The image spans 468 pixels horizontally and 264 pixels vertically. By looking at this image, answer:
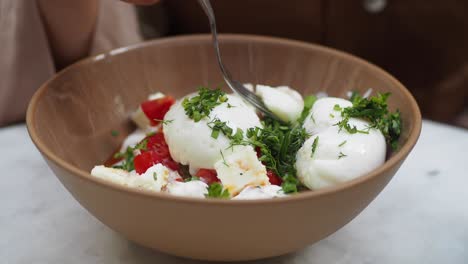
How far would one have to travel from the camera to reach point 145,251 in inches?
36.1

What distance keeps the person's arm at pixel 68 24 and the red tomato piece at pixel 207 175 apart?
1.71ft

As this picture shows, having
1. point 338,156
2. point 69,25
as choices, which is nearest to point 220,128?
point 338,156

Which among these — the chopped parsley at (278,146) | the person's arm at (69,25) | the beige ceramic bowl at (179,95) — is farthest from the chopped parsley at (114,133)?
the chopped parsley at (278,146)

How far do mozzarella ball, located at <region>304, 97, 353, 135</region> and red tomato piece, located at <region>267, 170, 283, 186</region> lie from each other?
4.9 inches

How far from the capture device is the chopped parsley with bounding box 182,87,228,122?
3.23 feet

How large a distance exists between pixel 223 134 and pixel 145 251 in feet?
0.82

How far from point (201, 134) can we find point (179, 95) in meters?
0.35

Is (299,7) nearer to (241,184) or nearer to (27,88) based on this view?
(27,88)

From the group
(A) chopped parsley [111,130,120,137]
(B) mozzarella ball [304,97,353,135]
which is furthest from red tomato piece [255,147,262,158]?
(A) chopped parsley [111,130,120,137]

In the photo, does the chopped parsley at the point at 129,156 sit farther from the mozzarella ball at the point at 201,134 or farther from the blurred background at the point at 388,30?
the blurred background at the point at 388,30

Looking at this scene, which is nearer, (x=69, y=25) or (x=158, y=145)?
(x=158, y=145)

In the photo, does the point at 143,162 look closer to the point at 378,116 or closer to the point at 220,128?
the point at 220,128

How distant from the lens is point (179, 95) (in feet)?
4.22

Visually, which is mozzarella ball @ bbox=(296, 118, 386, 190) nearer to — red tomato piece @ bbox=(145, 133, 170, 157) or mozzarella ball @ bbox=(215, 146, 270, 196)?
mozzarella ball @ bbox=(215, 146, 270, 196)
